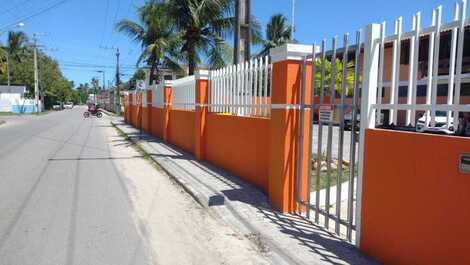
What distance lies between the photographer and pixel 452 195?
10.7 ft

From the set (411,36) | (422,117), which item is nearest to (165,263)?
(422,117)

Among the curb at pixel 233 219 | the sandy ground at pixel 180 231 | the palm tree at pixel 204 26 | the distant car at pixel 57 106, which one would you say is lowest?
the sandy ground at pixel 180 231

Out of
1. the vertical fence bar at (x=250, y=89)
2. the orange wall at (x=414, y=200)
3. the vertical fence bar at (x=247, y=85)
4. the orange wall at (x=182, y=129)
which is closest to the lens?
the orange wall at (x=414, y=200)

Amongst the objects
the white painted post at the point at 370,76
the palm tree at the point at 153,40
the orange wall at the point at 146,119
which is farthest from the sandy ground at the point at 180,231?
the palm tree at the point at 153,40

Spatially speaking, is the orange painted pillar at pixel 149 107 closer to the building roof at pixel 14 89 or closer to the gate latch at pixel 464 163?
the gate latch at pixel 464 163

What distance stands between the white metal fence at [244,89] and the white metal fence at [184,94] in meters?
1.90

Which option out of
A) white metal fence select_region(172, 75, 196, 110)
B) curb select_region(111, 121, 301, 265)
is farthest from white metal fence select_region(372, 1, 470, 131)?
white metal fence select_region(172, 75, 196, 110)

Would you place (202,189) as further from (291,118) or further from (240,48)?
(240,48)

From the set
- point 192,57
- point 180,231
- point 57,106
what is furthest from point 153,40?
point 57,106

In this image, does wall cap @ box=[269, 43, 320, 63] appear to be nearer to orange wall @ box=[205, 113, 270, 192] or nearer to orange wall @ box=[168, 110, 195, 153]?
orange wall @ box=[205, 113, 270, 192]

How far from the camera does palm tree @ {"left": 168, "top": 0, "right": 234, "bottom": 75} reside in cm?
1574

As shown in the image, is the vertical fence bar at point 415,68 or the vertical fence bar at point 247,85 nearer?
the vertical fence bar at point 415,68

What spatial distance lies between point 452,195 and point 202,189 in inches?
190

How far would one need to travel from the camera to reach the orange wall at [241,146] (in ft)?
23.5
